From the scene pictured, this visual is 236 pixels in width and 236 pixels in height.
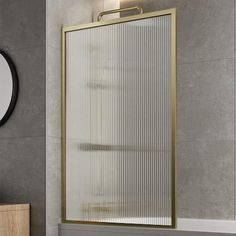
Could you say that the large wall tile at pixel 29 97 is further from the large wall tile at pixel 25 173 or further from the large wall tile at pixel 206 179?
the large wall tile at pixel 206 179

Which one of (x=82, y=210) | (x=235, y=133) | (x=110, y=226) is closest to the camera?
(x=110, y=226)

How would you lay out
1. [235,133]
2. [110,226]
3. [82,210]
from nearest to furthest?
[110,226]
[82,210]
[235,133]

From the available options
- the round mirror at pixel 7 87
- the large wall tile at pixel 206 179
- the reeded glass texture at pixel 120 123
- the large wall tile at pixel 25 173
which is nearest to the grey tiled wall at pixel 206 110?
the large wall tile at pixel 206 179

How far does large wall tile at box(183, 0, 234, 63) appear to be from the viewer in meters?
2.76

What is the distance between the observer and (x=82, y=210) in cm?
248

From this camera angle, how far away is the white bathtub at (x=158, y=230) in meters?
2.12

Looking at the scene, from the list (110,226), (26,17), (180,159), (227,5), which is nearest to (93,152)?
(110,226)

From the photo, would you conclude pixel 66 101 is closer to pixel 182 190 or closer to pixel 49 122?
pixel 49 122

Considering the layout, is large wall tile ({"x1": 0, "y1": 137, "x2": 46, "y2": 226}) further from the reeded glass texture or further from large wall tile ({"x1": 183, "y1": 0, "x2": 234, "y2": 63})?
large wall tile ({"x1": 183, "y1": 0, "x2": 234, "y2": 63})

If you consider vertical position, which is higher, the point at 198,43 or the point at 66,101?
the point at 198,43

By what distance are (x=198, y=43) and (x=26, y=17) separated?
1.00 meters

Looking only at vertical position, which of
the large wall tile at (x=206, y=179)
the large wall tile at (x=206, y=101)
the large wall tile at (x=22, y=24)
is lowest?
the large wall tile at (x=206, y=179)

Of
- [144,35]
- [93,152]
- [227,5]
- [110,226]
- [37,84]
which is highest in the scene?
[227,5]

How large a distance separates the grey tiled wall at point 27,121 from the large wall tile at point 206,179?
84cm
